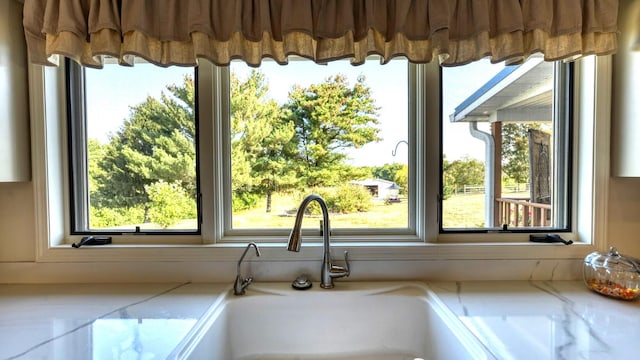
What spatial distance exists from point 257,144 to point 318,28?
0.54m

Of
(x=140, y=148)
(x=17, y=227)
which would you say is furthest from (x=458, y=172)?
(x=17, y=227)

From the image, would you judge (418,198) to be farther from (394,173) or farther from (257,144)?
(257,144)

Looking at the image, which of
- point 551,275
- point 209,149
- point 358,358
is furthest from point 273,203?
point 551,275

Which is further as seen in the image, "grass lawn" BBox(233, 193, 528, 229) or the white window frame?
"grass lawn" BBox(233, 193, 528, 229)

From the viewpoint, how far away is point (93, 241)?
1.21 meters

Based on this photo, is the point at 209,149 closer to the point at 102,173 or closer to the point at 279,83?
the point at 279,83

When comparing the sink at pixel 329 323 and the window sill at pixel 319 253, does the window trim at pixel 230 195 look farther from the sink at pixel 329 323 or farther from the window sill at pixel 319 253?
the sink at pixel 329 323

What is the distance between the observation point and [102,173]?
4.19ft

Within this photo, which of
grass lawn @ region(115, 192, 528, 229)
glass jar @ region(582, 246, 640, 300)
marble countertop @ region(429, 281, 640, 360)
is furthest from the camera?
grass lawn @ region(115, 192, 528, 229)

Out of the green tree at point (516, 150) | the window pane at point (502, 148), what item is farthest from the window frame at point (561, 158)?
the green tree at point (516, 150)

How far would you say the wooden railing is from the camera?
1280 mm

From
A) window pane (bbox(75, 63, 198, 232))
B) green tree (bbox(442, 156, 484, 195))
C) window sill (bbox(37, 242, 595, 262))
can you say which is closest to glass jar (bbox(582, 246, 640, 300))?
window sill (bbox(37, 242, 595, 262))

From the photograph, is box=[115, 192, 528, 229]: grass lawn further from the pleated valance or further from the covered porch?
the pleated valance

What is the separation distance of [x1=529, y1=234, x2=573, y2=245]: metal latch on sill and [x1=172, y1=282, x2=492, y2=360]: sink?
550 mm
